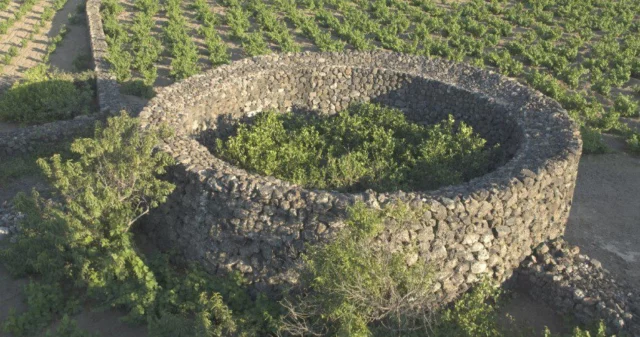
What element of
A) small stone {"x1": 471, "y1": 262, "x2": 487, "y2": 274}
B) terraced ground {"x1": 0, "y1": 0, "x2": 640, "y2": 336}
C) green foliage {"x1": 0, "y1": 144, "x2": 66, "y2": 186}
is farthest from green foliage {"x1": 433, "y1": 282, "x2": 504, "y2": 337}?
green foliage {"x1": 0, "y1": 144, "x2": 66, "y2": 186}

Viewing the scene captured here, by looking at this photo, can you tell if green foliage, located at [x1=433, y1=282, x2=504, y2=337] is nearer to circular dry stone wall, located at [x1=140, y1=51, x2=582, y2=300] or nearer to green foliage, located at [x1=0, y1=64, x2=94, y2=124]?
circular dry stone wall, located at [x1=140, y1=51, x2=582, y2=300]

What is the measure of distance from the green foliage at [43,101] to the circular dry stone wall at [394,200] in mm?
4069

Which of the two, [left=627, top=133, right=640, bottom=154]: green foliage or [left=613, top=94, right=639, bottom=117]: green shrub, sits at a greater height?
[left=627, top=133, right=640, bottom=154]: green foliage

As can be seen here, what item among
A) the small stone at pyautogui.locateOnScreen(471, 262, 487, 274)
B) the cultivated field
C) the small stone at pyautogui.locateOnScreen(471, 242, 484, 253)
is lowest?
the cultivated field

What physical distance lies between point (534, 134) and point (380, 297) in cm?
527

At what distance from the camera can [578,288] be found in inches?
363

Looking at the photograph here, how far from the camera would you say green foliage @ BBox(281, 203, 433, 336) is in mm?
7652

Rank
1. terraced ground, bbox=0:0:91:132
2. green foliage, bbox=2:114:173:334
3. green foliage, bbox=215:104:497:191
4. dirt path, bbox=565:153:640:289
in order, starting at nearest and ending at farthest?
green foliage, bbox=2:114:173:334 < dirt path, bbox=565:153:640:289 < green foliage, bbox=215:104:497:191 < terraced ground, bbox=0:0:91:132

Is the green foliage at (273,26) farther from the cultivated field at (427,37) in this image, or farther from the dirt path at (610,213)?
the dirt path at (610,213)

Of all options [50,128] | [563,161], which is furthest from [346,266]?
[50,128]

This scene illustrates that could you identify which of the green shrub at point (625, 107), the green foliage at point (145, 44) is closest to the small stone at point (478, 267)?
the green shrub at point (625, 107)

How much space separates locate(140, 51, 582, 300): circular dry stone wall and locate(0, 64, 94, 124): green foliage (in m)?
4.07

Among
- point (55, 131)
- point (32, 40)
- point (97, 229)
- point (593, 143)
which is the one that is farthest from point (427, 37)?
point (97, 229)

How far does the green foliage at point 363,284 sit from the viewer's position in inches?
301
